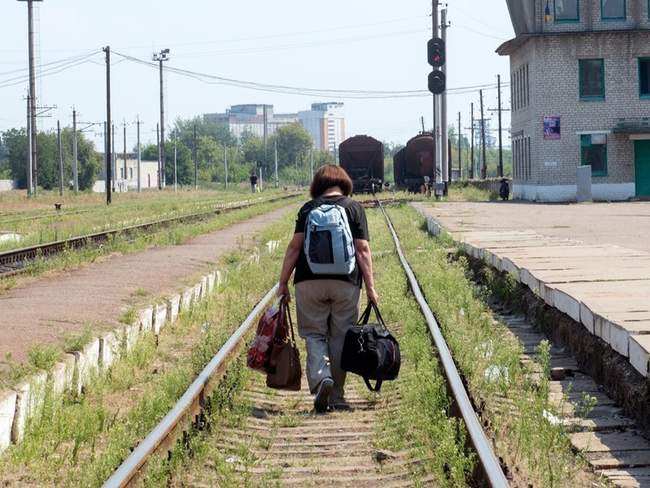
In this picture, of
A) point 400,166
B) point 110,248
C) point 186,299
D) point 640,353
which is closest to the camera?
point 640,353

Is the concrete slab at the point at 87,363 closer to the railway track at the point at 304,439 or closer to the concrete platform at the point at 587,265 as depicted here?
the railway track at the point at 304,439

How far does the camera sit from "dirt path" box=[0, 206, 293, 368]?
1121cm

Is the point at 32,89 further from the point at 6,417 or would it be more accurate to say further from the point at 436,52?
A: the point at 6,417

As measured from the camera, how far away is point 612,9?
161 feet

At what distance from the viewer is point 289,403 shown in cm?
855

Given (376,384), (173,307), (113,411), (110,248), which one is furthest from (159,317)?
(110,248)

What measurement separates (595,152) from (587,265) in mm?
35262

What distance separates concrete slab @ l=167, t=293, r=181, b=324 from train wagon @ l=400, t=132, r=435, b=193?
152ft

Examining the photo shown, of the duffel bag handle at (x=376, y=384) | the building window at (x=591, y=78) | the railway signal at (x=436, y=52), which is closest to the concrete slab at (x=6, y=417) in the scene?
the duffel bag handle at (x=376, y=384)

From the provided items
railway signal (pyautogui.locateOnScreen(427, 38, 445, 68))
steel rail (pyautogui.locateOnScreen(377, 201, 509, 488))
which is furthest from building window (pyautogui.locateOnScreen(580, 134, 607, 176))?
steel rail (pyautogui.locateOnScreen(377, 201, 509, 488))

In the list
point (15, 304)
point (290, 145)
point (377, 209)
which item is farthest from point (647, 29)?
point (290, 145)

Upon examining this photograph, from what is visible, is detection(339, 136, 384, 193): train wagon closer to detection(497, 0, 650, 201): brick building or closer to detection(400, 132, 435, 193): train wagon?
detection(400, 132, 435, 193): train wagon

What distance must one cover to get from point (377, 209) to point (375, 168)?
534 inches

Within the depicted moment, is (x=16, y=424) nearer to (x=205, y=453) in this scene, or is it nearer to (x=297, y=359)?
(x=205, y=453)
